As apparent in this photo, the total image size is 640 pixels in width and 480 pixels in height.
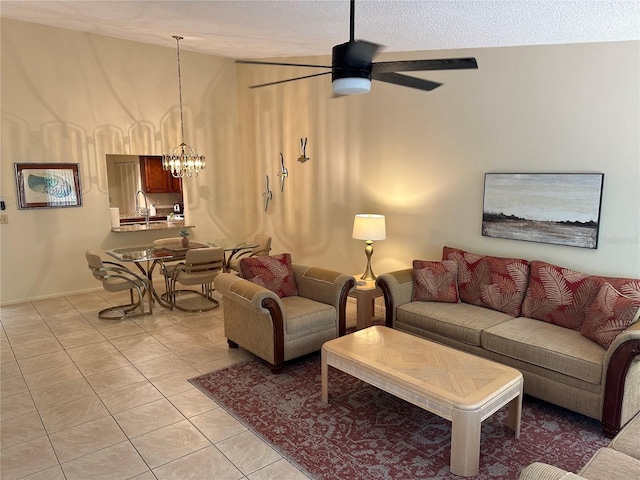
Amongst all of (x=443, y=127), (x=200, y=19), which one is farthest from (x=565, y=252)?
(x=200, y=19)

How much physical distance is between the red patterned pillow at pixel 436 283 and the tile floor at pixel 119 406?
3.60 feet

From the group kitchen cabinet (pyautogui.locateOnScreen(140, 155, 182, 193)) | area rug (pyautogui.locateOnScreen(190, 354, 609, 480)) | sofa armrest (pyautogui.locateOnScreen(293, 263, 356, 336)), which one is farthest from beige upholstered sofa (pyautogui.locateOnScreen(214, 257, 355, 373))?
kitchen cabinet (pyautogui.locateOnScreen(140, 155, 182, 193))

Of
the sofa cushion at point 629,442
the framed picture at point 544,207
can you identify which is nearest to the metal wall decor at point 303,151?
the framed picture at point 544,207

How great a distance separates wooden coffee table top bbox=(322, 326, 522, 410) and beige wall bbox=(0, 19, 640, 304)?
1570 mm

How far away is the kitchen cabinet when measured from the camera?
268 inches

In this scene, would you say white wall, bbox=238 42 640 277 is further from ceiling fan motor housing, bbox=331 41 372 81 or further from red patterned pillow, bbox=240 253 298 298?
ceiling fan motor housing, bbox=331 41 372 81

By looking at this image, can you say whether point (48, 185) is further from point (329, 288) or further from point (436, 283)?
point (436, 283)

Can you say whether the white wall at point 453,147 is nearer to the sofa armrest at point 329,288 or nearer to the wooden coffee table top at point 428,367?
the sofa armrest at point 329,288

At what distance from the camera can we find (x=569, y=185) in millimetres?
3609

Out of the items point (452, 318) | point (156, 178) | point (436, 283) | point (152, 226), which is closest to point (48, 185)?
point (152, 226)

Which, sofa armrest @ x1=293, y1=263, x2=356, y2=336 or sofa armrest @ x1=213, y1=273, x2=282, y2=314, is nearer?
sofa armrest @ x1=213, y1=273, x2=282, y2=314

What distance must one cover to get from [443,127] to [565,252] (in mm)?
1694

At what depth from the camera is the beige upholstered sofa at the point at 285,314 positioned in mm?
3531

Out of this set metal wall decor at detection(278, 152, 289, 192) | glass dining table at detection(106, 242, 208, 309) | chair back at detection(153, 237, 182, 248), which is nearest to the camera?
glass dining table at detection(106, 242, 208, 309)
